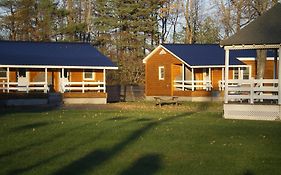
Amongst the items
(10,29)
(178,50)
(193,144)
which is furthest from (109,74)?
(193,144)

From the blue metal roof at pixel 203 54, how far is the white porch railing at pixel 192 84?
139 cm

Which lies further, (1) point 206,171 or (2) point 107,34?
(2) point 107,34

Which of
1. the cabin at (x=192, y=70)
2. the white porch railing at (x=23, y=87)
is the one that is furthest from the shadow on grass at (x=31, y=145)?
the cabin at (x=192, y=70)

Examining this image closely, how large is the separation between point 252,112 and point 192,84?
16732 millimetres

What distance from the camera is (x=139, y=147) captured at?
44.3ft

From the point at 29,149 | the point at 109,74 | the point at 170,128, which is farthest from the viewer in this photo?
the point at 109,74

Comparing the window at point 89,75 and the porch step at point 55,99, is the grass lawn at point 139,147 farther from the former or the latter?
the window at point 89,75

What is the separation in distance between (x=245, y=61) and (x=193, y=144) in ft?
101

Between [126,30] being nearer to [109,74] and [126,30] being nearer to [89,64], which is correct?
[109,74]

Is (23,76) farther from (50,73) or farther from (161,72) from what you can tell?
(161,72)

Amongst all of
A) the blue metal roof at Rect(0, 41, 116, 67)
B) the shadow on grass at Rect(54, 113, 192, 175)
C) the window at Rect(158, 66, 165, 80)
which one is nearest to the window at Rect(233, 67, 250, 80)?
the window at Rect(158, 66, 165, 80)

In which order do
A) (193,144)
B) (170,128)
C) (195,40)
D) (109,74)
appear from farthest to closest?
(195,40) → (109,74) → (170,128) → (193,144)

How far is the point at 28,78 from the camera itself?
37.8m

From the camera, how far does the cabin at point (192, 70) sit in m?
39.2
